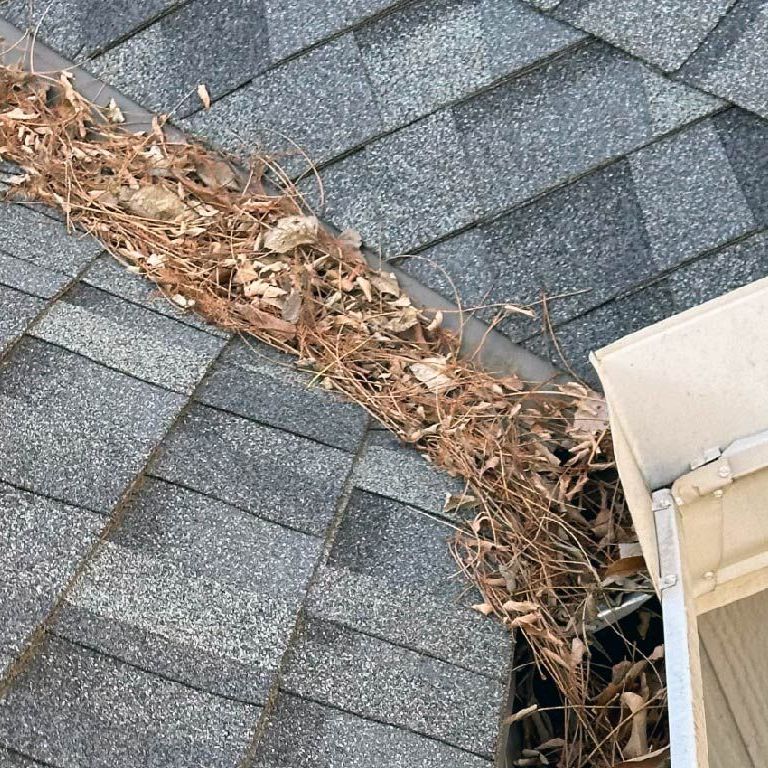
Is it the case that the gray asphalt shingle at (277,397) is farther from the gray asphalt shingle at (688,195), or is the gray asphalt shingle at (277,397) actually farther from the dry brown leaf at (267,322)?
the gray asphalt shingle at (688,195)

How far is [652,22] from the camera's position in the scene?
1972 mm

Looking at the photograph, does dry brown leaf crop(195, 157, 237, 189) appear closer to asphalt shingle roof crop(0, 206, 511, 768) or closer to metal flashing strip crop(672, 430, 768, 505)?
asphalt shingle roof crop(0, 206, 511, 768)

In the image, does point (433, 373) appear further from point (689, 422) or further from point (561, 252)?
point (689, 422)

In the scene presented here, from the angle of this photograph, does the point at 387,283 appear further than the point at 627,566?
Yes

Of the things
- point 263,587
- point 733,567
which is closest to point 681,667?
point 733,567

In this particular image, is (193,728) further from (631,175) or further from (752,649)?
(631,175)

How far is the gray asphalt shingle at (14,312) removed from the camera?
1719 millimetres

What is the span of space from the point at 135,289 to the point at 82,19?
0.69 metres

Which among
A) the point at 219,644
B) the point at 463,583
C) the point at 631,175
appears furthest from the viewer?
the point at 631,175

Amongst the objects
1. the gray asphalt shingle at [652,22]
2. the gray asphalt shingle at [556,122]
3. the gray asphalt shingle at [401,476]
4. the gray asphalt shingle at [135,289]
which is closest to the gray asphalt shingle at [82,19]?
the gray asphalt shingle at [135,289]

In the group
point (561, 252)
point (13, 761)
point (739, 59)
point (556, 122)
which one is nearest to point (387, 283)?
point (561, 252)

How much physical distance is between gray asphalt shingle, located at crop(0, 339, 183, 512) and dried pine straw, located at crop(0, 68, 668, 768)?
346 millimetres

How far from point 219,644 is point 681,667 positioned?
654 mm

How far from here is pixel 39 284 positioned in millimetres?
1859
